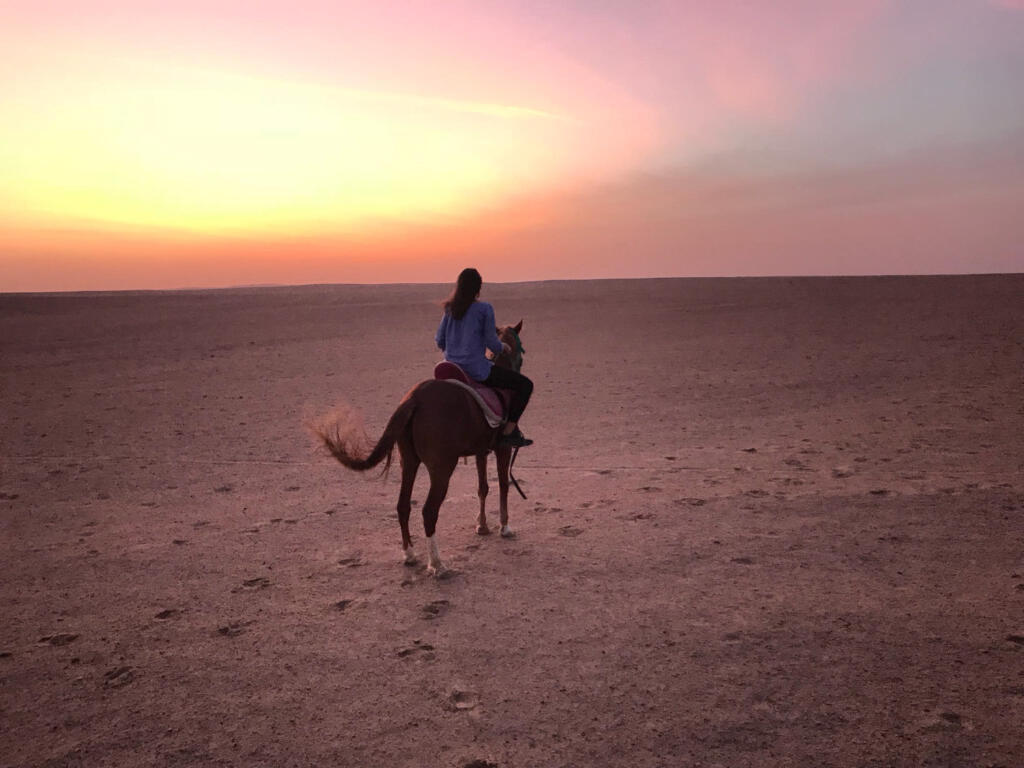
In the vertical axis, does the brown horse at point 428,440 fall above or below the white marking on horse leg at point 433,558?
above

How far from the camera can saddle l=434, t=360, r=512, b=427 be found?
243 inches

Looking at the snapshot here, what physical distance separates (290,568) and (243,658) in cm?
156

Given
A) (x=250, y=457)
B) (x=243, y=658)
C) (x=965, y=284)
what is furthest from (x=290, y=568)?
(x=965, y=284)

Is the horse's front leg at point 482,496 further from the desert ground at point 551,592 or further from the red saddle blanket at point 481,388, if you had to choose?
the red saddle blanket at point 481,388

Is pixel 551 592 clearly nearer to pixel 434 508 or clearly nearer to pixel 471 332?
pixel 434 508

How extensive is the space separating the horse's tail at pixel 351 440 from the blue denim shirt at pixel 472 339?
63cm

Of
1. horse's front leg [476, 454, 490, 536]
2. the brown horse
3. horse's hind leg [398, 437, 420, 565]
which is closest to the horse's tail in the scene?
the brown horse

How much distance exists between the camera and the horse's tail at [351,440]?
5906 mm

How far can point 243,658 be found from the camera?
4508mm

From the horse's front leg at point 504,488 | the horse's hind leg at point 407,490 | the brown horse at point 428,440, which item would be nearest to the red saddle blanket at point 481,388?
the brown horse at point 428,440

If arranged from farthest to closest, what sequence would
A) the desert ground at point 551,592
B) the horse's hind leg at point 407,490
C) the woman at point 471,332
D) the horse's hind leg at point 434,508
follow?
the woman at point 471,332 → the horse's hind leg at point 407,490 → the horse's hind leg at point 434,508 → the desert ground at point 551,592

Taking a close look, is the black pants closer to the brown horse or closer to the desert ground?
the brown horse

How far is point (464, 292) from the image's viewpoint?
614 centimetres

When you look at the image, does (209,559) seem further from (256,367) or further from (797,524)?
(256,367)
